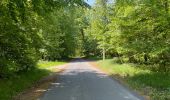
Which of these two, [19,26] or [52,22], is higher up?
[52,22]

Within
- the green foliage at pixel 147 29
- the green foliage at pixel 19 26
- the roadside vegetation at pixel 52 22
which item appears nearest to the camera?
the green foliage at pixel 19 26

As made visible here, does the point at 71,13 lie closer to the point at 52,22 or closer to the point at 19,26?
the point at 52,22

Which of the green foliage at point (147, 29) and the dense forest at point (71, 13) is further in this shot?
the green foliage at point (147, 29)

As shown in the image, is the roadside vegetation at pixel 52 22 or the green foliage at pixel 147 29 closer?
the roadside vegetation at pixel 52 22

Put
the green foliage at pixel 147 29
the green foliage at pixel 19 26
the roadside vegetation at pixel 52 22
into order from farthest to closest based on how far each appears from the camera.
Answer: the green foliage at pixel 147 29, the roadside vegetation at pixel 52 22, the green foliage at pixel 19 26

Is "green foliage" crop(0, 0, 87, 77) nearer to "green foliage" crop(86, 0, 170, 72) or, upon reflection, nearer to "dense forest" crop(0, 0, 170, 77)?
"dense forest" crop(0, 0, 170, 77)

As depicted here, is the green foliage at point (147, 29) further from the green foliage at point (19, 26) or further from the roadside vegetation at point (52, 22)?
the green foliage at point (19, 26)

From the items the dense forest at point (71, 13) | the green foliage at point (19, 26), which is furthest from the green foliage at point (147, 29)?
the green foliage at point (19, 26)

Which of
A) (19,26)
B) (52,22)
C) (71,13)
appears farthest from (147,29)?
(19,26)

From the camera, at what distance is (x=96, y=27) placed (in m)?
51.5

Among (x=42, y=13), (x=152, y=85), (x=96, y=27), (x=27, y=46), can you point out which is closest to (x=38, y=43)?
(x=27, y=46)

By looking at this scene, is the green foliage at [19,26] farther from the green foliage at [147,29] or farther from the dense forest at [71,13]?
the green foliage at [147,29]

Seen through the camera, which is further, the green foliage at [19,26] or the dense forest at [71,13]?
the dense forest at [71,13]

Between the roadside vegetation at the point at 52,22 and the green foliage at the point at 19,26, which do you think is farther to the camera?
the roadside vegetation at the point at 52,22
